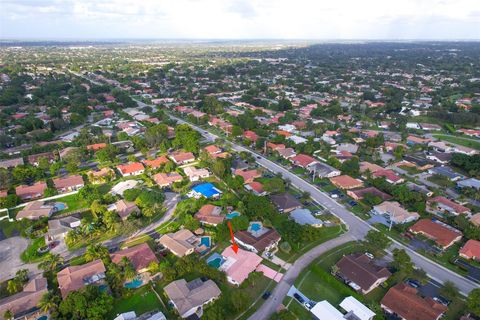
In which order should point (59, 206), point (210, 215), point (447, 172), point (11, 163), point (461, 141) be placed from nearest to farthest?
point (210, 215)
point (59, 206)
point (447, 172)
point (11, 163)
point (461, 141)

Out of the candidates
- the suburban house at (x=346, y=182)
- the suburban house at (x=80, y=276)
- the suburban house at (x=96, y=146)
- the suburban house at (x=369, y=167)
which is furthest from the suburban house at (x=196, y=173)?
the suburban house at (x=369, y=167)

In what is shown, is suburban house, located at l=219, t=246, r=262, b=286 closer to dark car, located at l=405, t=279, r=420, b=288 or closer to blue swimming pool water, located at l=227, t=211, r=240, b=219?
blue swimming pool water, located at l=227, t=211, r=240, b=219

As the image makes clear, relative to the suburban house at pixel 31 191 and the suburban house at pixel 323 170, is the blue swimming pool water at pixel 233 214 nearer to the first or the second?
the suburban house at pixel 323 170

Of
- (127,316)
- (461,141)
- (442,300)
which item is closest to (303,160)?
(442,300)

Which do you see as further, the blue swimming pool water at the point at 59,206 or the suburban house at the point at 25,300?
the blue swimming pool water at the point at 59,206

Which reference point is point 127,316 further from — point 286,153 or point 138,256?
point 286,153
